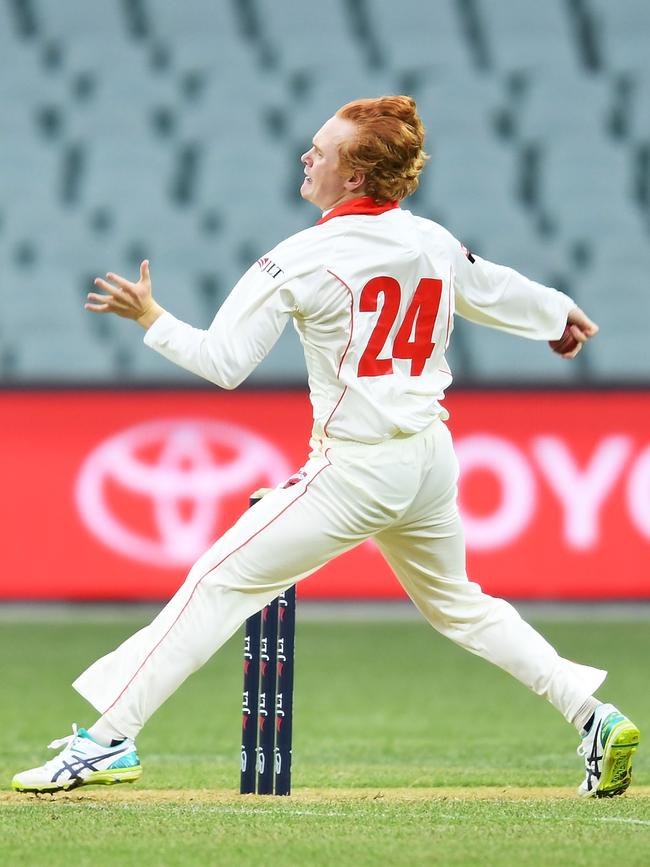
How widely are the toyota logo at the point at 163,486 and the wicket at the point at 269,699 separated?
15.5 feet

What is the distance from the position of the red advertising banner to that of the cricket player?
4.98 metres

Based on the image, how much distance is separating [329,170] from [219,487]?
5.16m

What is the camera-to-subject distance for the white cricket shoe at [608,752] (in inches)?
182

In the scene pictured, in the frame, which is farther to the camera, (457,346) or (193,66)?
(193,66)

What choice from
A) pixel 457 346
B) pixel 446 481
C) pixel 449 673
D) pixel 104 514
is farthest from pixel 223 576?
pixel 457 346

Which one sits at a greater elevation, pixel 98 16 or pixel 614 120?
pixel 98 16

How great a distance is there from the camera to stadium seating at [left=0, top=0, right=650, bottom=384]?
1132 cm

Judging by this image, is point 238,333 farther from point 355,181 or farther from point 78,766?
point 78,766

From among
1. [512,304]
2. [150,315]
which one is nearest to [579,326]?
[512,304]

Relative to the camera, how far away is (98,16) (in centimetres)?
1386

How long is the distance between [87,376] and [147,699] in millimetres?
5447

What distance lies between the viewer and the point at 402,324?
4.43 meters

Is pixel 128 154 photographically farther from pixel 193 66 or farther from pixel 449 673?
pixel 449 673

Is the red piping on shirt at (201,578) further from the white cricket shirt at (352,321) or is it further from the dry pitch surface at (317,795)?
the dry pitch surface at (317,795)
